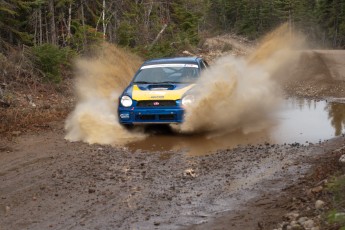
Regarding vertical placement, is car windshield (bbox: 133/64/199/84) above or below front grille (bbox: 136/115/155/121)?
above

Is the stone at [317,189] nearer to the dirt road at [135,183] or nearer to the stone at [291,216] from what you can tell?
the dirt road at [135,183]

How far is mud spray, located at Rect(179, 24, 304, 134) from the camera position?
36.2 feet

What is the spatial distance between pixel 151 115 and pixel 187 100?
90 cm

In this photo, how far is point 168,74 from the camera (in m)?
12.1

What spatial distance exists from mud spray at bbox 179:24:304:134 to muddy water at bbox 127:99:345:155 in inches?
14.5

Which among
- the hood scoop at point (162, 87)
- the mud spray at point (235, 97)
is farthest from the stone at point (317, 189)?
the hood scoop at point (162, 87)

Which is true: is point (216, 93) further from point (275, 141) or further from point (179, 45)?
point (179, 45)

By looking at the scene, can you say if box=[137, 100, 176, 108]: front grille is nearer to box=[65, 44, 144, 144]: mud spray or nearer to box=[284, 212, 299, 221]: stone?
box=[65, 44, 144, 144]: mud spray

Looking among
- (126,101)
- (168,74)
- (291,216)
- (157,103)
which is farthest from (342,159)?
(168,74)

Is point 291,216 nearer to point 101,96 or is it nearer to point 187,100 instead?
point 187,100

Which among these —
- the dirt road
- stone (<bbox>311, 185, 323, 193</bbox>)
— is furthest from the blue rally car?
stone (<bbox>311, 185, 323, 193</bbox>)

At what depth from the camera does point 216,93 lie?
11516mm

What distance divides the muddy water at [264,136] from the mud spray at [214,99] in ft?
1.14

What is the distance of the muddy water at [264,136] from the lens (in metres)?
9.91
